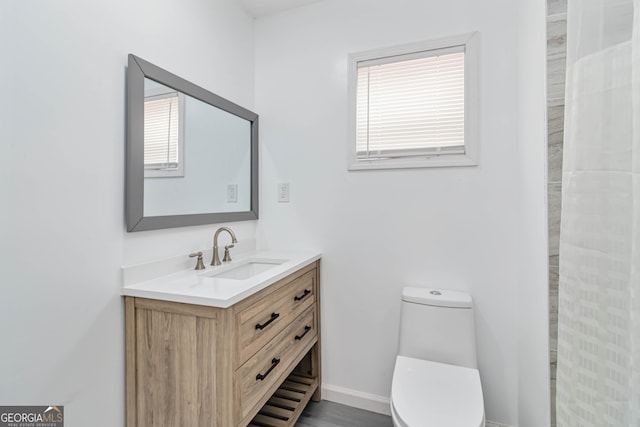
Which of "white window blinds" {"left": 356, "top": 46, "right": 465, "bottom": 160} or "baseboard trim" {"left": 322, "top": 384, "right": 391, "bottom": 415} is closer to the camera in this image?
"white window blinds" {"left": 356, "top": 46, "right": 465, "bottom": 160}

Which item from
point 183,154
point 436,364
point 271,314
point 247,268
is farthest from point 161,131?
point 436,364

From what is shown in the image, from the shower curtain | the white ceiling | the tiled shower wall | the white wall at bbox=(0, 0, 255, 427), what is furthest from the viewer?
the white ceiling

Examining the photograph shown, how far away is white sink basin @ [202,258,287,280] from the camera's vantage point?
5.36ft

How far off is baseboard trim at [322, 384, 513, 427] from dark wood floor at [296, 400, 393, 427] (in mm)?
22

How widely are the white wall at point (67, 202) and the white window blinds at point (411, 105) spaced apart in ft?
3.83

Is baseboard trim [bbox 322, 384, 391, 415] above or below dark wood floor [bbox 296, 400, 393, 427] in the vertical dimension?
above

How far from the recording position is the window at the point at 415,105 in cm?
165

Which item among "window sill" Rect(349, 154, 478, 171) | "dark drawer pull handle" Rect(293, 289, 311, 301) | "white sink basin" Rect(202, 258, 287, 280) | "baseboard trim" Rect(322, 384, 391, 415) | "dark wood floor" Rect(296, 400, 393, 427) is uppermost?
"window sill" Rect(349, 154, 478, 171)

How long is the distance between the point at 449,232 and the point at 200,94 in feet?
5.10

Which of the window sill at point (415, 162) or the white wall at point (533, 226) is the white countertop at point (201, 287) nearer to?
the window sill at point (415, 162)

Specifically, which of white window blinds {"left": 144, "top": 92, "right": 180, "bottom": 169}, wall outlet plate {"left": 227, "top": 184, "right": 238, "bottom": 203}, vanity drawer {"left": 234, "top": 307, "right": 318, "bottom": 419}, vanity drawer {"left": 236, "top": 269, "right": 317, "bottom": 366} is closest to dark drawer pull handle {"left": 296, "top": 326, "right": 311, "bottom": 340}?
vanity drawer {"left": 234, "top": 307, "right": 318, "bottom": 419}

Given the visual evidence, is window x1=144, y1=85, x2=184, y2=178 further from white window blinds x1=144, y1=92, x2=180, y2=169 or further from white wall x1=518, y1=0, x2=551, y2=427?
white wall x1=518, y1=0, x2=551, y2=427

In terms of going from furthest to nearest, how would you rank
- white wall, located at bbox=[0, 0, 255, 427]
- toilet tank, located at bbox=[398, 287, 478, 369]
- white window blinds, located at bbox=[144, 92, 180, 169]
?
toilet tank, located at bbox=[398, 287, 478, 369]
white window blinds, located at bbox=[144, 92, 180, 169]
white wall, located at bbox=[0, 0, 255, 427]
